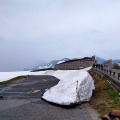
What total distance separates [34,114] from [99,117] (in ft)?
17.6

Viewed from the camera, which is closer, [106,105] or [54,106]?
[106,105]

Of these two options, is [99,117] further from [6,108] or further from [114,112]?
[6,108]

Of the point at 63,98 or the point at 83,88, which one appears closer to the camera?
the point at 63,98

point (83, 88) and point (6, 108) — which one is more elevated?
point (83, 88)

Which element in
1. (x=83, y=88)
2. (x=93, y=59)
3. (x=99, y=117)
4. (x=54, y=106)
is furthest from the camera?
(x=93, y=59)

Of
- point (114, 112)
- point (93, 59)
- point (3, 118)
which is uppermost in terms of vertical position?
point (93, 59)

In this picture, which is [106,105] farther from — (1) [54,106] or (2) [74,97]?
(1) [54,106]

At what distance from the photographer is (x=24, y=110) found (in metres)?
21.4

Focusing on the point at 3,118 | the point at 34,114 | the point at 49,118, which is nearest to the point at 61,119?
the point at 49,118

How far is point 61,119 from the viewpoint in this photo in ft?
Answer: 59.4

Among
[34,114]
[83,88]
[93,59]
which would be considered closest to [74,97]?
[83,88]

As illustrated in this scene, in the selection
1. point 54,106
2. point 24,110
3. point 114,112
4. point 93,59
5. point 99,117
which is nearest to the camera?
point 114,112

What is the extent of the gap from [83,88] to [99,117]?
8.04 m

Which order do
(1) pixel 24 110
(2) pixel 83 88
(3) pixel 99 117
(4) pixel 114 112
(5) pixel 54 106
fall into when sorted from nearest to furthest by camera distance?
(4) pixel 114 112
(3) pixel 99 117
(1) pixel 24 110
(5) pixel 54 106
(2) pixel 83 88
